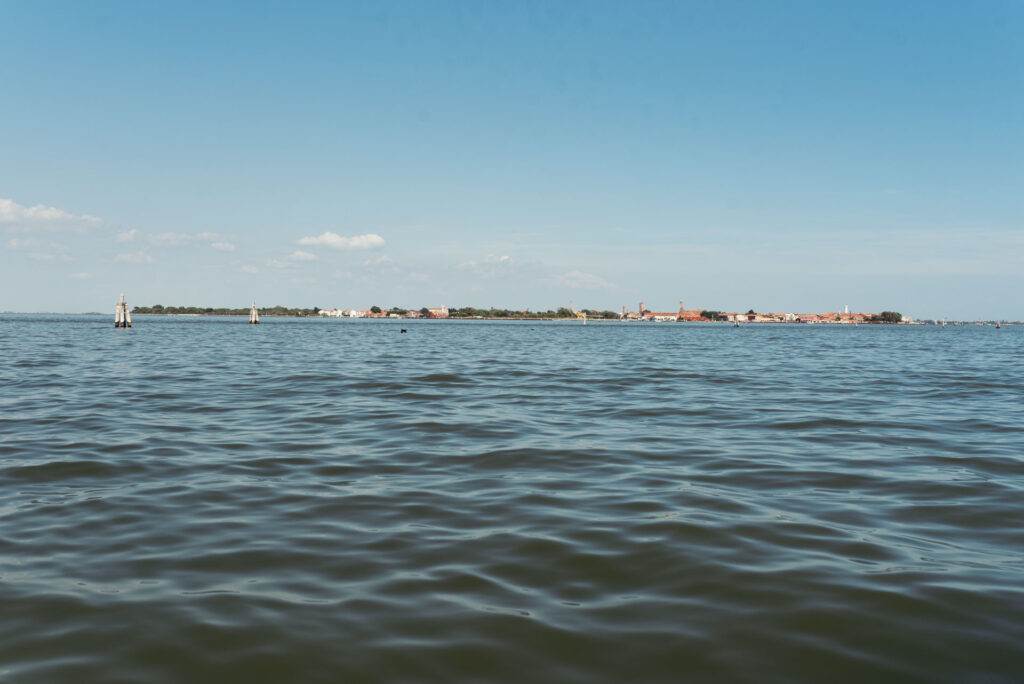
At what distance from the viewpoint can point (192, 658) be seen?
390cm

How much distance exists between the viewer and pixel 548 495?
7664mm

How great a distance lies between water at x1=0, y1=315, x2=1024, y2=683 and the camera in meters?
3.98

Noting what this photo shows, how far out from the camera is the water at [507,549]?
3.98 meters

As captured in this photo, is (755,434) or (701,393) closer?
(755,434)

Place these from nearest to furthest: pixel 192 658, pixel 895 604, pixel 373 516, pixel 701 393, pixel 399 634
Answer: pixel 192 658, pixel 399 634, pixel 895 604, pixel 373 516, pixel 701 393

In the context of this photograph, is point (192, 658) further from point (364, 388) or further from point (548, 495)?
point (364, 388)

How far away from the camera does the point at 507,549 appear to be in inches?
229

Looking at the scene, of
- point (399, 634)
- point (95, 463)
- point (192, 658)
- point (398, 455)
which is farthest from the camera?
point (398, 455)

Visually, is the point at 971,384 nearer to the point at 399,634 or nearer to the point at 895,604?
the point at 895,604

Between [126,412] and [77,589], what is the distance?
10436mm

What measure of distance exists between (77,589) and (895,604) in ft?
20.8

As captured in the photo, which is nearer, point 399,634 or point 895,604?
point 399,634

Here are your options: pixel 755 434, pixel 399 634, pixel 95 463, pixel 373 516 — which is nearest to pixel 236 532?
pixel 373 516

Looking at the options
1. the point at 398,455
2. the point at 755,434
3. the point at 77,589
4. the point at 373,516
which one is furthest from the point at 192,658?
the point at 755,434
